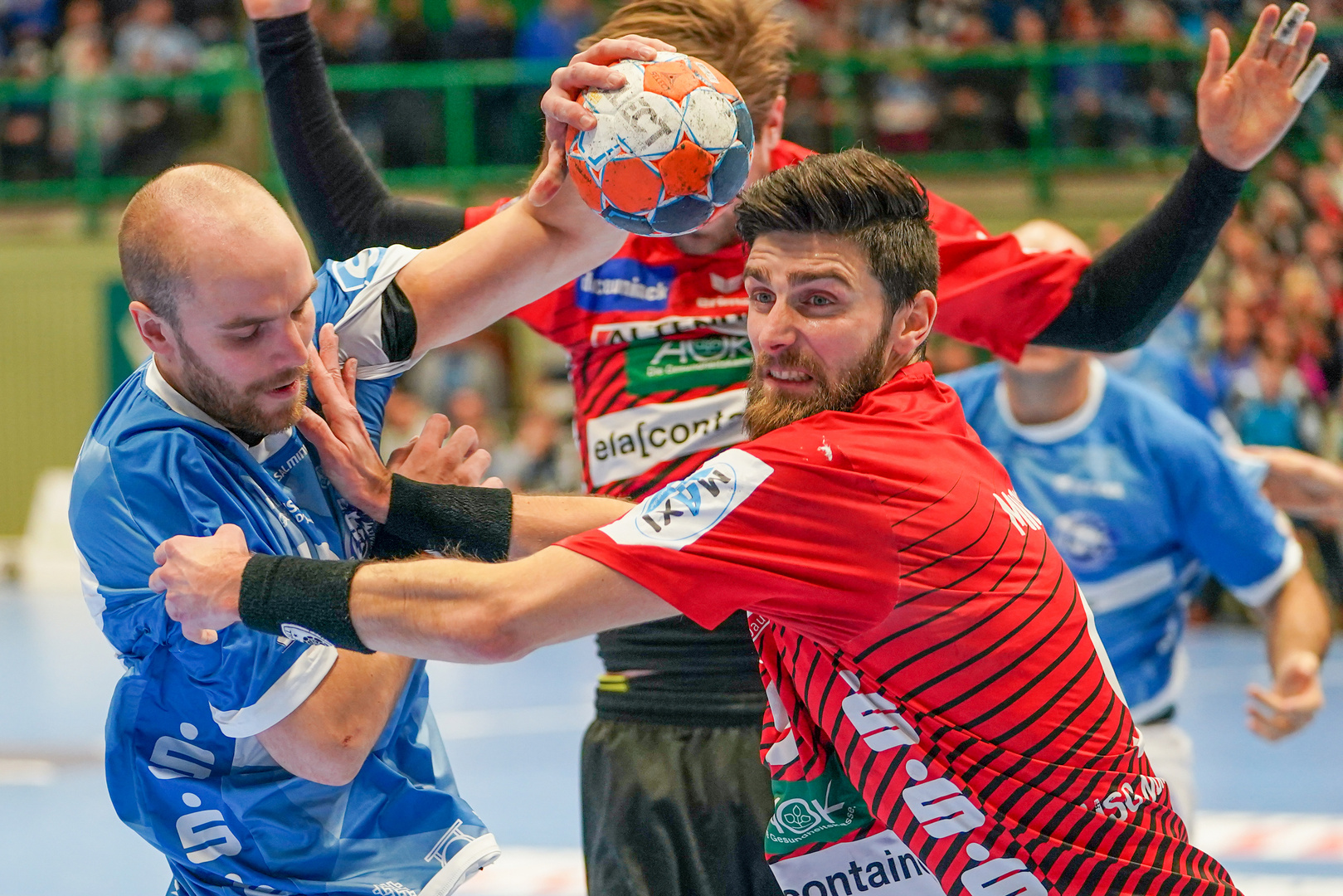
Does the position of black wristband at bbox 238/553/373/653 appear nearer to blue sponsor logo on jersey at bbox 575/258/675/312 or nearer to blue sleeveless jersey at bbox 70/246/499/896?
blue sleeveless jersey at bbox 70/246/499/896

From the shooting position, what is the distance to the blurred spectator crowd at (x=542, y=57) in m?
15.9

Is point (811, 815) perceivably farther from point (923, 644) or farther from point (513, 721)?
point (513, 721)

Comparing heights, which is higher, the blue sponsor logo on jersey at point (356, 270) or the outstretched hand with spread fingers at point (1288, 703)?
the blue sponsor logo on jersey at point (356, 270)

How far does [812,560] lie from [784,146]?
5.59 ft

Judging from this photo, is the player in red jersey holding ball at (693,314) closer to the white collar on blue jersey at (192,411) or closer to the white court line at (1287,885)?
the white collar on blue jersey at (192,411)

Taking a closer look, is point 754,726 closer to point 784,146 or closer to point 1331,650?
point 784,146

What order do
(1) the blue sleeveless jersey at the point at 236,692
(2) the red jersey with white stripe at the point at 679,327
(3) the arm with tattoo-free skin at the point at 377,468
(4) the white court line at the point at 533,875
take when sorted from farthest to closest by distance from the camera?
(4) the white court line at the point at 533,875 → (2) the red jersey with white stripe at the point at 679,327 → (3) the arm with tattoo-free skin at the point at 377,468 → (1) the blue sleeveless jersey at the point at 236,692

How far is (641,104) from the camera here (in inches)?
127

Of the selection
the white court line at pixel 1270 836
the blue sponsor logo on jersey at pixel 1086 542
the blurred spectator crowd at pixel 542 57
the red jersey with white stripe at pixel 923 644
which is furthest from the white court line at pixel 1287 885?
the blurred spectator crowd at pixel 542 57

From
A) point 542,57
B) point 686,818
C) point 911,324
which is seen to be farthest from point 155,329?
point 542,57

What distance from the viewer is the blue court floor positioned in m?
7.14

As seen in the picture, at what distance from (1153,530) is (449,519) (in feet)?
10.3

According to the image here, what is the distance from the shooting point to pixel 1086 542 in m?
5.52

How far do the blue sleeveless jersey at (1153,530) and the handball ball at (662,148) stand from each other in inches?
106
